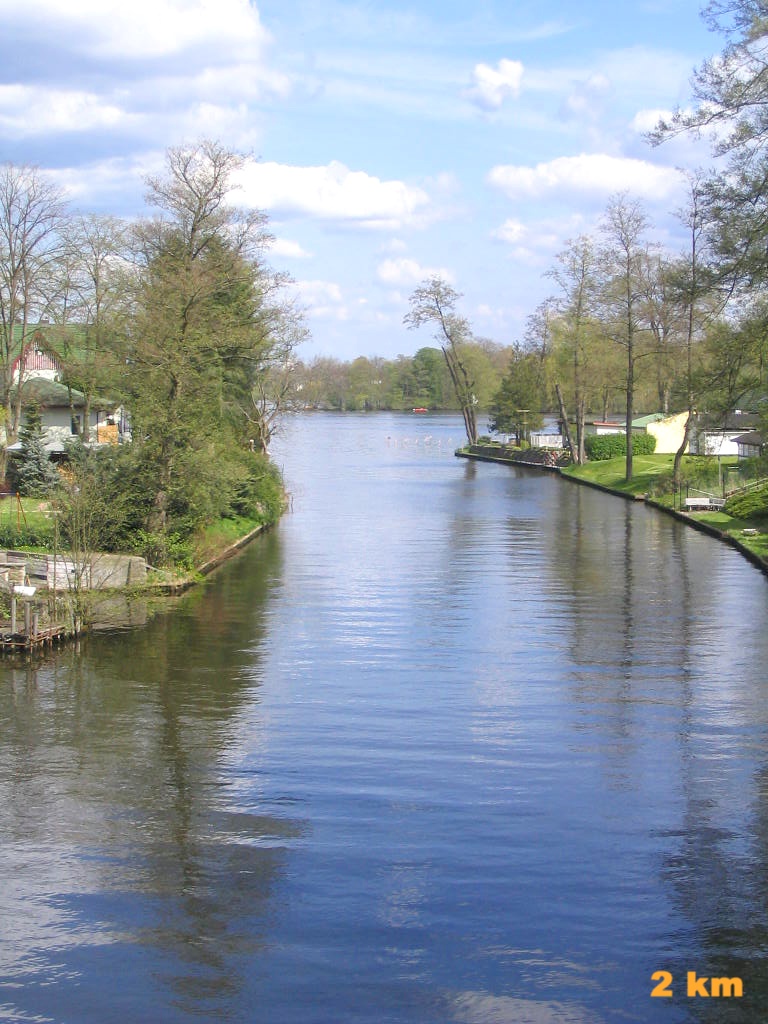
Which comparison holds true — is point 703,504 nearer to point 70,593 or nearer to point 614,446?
point 614,446

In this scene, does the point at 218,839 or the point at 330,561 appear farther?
the point at 330,561

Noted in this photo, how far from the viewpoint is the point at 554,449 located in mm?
86812

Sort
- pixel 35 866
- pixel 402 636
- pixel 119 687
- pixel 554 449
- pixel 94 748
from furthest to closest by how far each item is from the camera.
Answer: pixel 554 449 → pixel 402 636 → pixel 119 687 → pixel 94 748 → pixel 35 866

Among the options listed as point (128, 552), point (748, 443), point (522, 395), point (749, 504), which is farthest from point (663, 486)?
point (522, 395)

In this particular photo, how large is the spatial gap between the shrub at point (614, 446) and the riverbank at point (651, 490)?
1421 millimetres

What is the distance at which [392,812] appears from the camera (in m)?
14.4

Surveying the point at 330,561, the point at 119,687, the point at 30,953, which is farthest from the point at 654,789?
the point at 330,561

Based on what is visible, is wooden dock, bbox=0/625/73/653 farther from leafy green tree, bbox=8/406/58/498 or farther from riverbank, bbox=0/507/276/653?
leafy green tree, bbox=8/406/58/498

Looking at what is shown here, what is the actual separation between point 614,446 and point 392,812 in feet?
222

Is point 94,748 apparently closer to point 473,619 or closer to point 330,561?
point 473,619

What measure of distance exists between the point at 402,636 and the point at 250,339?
17.3m

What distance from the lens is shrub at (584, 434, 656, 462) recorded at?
77.2m

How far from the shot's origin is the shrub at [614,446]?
77188mm

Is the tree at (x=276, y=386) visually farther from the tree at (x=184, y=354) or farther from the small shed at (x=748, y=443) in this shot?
the small shed at (x=748, y=443)
